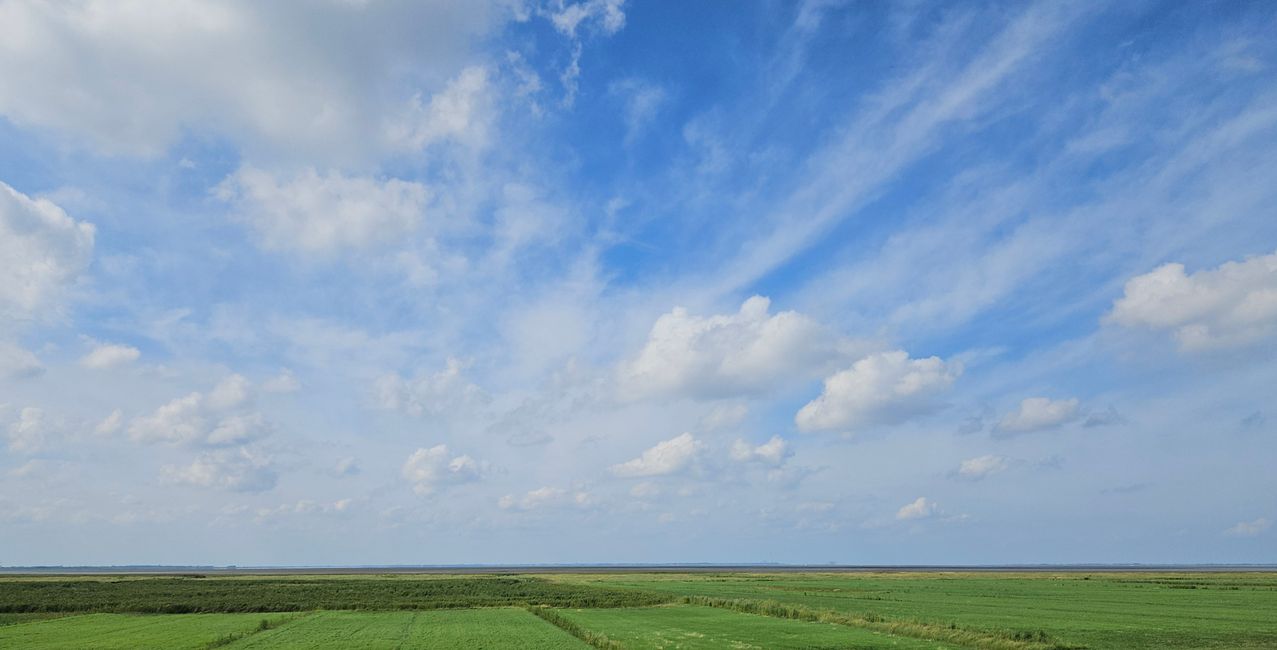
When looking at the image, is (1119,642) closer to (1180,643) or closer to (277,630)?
(1180,643)

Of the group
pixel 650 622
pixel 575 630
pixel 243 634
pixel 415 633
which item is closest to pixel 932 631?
pixel 650 622

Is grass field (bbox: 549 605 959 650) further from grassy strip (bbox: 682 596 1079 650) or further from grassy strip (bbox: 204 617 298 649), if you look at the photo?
grassy strip (bbox: 204 617 298 649)

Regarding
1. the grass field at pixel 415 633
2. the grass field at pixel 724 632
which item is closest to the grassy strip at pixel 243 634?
the grass field at pixel 415 633

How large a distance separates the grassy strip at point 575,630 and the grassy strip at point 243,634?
63.2 feet

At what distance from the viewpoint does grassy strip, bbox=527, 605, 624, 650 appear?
38.1 metres

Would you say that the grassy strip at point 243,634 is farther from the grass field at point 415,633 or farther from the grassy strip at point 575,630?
the grassy strip at point 575,630

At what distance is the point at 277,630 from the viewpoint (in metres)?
45.9

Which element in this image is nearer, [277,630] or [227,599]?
[277,630]

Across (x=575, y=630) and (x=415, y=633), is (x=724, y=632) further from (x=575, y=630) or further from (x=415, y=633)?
(x=415, y=633)

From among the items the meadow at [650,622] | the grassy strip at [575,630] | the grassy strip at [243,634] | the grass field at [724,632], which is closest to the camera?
the grass field at [724,632]

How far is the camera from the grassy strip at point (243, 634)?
39.7 meters

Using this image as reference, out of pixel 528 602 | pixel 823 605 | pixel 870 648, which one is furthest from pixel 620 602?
pixel 870 648

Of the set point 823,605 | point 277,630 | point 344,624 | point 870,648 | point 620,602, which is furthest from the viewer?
point 620,602

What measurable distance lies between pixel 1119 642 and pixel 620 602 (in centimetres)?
4484
